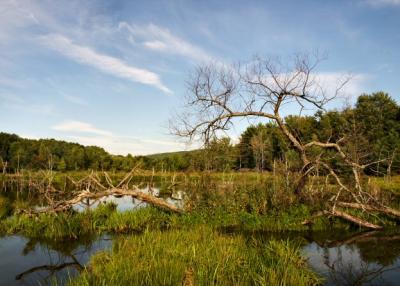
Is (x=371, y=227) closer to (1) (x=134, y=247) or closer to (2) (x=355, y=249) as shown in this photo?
(2) (x=355, y=249)

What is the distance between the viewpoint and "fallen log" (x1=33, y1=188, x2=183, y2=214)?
510 inches

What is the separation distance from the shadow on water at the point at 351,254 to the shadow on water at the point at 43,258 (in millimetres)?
4667

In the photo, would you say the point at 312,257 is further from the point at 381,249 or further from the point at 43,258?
the point at 43,258

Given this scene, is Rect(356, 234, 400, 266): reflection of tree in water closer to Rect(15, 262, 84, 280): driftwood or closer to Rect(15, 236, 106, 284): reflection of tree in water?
Rect(15, 262, 84, 280): driftwood

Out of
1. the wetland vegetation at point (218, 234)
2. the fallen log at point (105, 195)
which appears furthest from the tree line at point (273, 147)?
the fallen log at point (105, 195)

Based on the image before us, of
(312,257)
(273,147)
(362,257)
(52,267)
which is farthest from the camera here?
(273,147)

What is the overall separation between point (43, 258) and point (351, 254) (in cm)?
890

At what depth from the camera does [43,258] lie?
10062 mm

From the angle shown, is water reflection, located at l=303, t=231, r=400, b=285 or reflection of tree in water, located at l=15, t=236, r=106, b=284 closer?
water reflection, located at l=303, t=231, r=400, b=285

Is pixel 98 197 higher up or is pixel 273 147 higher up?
pixel 273 147

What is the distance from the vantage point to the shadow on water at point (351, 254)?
8.28m

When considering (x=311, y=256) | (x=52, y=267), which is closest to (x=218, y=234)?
(x=311, y=256)

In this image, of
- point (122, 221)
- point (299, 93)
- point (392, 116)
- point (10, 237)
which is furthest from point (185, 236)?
point (392, 116)

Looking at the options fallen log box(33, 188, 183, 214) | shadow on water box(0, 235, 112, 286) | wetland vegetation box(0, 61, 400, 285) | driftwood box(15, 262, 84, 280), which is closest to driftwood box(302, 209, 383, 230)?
wetland vegetation box(0, 61, 400, 285)
